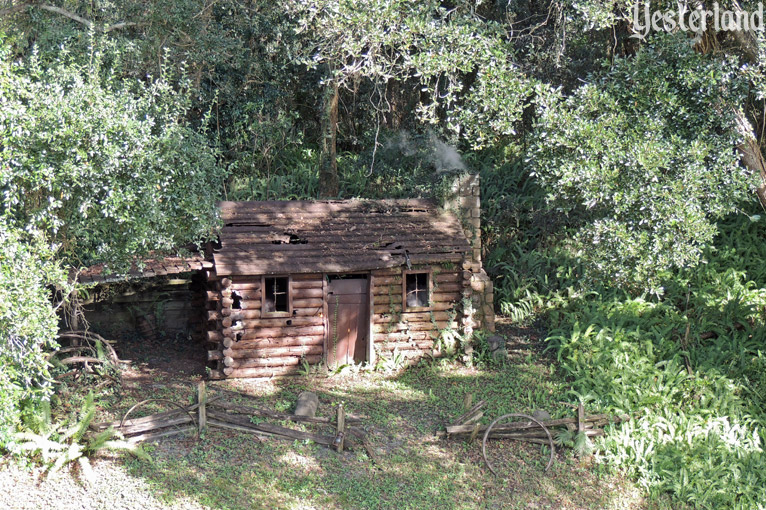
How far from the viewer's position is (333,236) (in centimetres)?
1517

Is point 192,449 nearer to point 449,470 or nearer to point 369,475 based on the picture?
point 369,475

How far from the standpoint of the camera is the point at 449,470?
10.9m

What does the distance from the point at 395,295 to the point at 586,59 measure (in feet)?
31.7

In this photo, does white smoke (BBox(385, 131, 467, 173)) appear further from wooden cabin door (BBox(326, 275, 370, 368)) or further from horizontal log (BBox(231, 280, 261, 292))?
horizontal log (BBox(231, 280, 261, 292))

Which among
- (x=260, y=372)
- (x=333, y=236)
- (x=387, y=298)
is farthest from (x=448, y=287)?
(x=260, y=372)

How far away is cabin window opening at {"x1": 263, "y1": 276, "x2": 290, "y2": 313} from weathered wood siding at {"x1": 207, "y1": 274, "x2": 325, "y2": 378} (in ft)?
0.69

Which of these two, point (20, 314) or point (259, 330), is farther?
point (259, 330)

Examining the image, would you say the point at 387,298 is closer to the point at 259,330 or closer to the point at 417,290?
the point at 417,290

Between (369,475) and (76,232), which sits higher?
(76,232)

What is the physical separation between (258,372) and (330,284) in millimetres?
2343

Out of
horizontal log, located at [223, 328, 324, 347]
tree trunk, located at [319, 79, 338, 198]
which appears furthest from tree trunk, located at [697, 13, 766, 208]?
tree trunk, located at [319, 79, 338, 198]

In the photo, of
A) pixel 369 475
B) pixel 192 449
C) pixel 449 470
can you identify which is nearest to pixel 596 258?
pixel 449 470

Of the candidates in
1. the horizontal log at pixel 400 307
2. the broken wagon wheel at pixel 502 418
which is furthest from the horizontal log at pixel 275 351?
the broken wagon wheel at pixel 502 418

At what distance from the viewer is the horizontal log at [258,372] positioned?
1411cm
